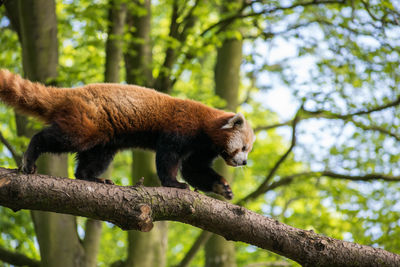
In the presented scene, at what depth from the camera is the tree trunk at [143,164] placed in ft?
23.0

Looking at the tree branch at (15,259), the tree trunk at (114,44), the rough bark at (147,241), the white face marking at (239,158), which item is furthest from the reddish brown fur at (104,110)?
the tree branch at (15,259)

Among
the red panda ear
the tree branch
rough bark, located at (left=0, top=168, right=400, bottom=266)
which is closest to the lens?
rough bark, located at (left=0, top=168, right=400, bottom=266)

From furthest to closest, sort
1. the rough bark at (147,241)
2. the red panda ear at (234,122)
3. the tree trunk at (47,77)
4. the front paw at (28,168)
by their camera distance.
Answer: the rough bark at (147,241) < the tree trunk at (47,77) < the red panda ear at (234,122) < the front paw at (28,168)

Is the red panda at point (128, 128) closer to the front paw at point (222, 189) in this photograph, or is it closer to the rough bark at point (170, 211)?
the front paw at point (222, 189)

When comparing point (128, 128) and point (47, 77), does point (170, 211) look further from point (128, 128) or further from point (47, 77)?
point (47, 77)

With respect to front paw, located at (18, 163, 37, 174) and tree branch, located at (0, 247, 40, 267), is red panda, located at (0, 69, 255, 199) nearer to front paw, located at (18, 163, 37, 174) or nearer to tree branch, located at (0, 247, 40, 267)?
front paw, located at (18, 163, 37, 174)

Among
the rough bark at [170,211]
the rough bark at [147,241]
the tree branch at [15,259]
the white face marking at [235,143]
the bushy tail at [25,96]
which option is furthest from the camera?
the rough bark at [147,241]

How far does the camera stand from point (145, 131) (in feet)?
15.4

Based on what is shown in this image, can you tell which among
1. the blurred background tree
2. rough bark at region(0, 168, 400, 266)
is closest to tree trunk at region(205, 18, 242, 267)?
the blurred background tree

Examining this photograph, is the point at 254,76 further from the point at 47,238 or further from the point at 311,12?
the point at 47,238

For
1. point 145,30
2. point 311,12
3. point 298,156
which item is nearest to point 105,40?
point 145,30

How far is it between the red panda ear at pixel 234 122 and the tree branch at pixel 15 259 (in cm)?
375

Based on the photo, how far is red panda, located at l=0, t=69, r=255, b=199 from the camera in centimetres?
407

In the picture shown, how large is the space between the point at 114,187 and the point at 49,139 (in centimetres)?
93
